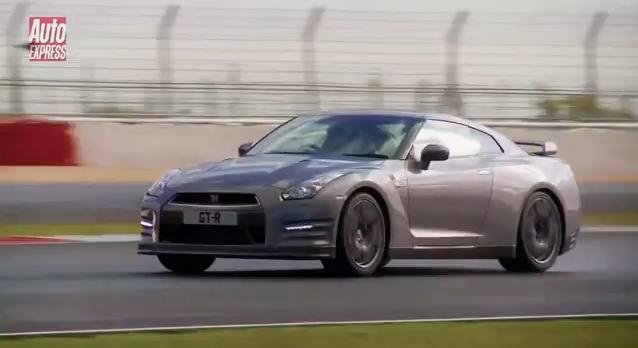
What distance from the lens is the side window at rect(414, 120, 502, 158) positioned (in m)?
12.3

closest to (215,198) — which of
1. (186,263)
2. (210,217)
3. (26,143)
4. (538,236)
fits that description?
(210,217)

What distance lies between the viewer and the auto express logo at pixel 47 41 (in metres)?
24.6

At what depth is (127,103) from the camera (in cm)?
2731

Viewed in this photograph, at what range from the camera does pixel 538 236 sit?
1279 centimetres

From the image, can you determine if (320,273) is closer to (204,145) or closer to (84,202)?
(84,202)

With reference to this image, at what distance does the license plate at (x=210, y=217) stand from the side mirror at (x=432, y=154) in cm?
159

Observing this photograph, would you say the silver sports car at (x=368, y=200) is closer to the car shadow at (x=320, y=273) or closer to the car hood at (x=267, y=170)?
the car hood at (x=267, y=170)

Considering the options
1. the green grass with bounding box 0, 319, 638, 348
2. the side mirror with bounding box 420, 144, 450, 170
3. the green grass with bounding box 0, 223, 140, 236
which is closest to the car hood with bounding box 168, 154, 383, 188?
the side mirror with bounding box 420, 144, 450, 170

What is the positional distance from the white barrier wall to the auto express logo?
4.09 ft

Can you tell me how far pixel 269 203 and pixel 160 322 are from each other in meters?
2.35

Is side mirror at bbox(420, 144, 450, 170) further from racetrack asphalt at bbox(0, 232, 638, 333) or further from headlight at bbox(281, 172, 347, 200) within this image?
headlight at bbox(281, 172, 347, 200)

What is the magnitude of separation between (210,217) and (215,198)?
0.45 feet

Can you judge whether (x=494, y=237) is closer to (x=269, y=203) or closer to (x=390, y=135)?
(x=390, y=135)

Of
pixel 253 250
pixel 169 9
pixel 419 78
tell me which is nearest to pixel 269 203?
pixel 253 250
